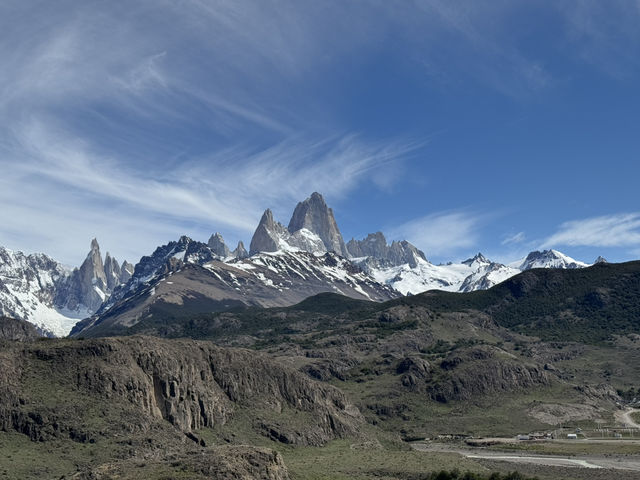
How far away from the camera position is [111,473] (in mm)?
128500

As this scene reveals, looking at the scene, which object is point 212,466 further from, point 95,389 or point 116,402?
point 95,389

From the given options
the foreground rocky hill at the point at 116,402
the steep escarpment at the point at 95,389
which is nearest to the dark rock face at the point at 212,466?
the foreground rocky hill at the point at 116,402

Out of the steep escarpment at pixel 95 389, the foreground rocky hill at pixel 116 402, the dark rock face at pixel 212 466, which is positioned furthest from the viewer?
the steep escarpment at pixel 95 389

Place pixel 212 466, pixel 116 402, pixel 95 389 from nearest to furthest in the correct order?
pixel 212 466 < pixel 116 402 < pixel 95 389

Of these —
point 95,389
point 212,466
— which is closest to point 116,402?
point 95,389

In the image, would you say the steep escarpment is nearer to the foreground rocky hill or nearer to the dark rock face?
the foreground rocky hill

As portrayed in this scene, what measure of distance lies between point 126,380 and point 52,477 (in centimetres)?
4050

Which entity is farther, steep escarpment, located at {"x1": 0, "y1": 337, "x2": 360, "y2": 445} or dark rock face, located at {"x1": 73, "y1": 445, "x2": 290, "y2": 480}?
steep escarpment, located at {"x1": 0, "y1": 337, "x2": 360, "y2": 445}

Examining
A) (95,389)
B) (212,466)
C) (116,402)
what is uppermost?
(95,389)

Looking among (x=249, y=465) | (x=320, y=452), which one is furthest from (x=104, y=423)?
(x=320, y=452)

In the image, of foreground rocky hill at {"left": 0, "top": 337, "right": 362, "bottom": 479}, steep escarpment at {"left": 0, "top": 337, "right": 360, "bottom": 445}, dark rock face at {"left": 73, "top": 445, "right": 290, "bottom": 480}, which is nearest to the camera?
dark rock face at {"left": 73, "top": 445, "right": 290, "bottom": 480}

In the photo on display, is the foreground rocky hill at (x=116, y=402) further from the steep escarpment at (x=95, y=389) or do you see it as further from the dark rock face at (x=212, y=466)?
the dark rock face at (x=212, y=466)

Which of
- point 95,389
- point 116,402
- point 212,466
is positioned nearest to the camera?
point 212,466

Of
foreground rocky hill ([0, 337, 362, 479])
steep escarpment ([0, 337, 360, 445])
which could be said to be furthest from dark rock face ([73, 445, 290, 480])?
steep escarpment ([0, 337, 360, 445])
